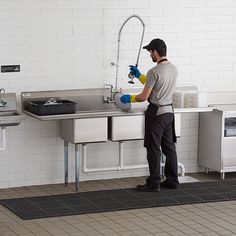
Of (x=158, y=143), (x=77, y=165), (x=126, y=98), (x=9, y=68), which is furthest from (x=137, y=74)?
(x=9, y=68)

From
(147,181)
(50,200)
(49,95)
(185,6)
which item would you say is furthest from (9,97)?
(185,6)

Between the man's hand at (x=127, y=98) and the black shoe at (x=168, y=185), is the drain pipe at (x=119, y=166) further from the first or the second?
the man's hand at (x=127, y=98)

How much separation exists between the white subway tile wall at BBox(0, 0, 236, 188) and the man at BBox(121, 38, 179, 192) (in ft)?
1.63

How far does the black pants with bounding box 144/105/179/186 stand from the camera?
327 inches

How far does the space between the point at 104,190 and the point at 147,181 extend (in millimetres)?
458

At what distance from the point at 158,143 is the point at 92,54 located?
48.4 inches

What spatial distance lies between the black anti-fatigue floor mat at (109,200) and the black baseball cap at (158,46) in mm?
1438

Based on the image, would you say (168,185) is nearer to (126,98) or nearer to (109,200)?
(109,200)

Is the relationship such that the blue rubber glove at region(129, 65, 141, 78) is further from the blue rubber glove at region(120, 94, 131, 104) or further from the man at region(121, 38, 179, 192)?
the blue rubber glove at region(120, 94, 131, 104)

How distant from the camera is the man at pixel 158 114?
8156 mm

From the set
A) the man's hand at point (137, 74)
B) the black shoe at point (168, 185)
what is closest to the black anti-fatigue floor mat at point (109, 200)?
the black shoe at point (168, 185)

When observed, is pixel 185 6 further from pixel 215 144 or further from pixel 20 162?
pixel 20 162

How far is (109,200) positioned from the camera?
8031mm

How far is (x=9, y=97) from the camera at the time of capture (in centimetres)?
Result: 824
